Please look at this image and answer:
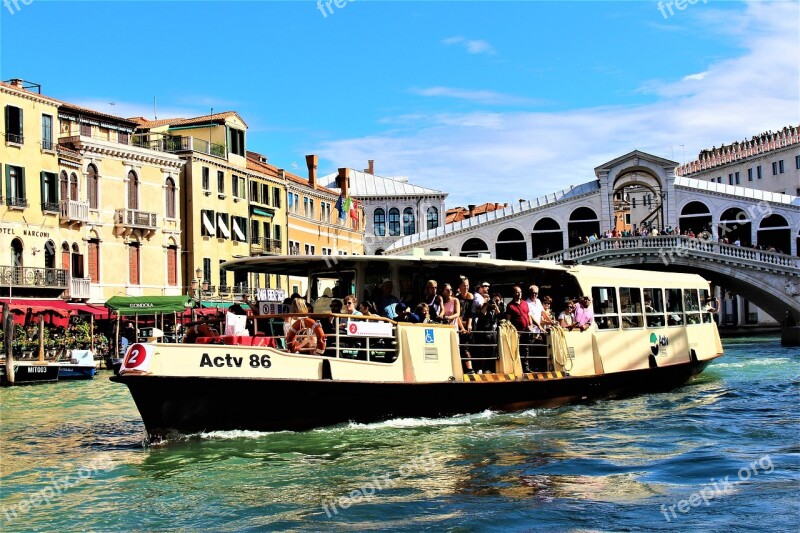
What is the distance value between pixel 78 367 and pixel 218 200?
46.6ft

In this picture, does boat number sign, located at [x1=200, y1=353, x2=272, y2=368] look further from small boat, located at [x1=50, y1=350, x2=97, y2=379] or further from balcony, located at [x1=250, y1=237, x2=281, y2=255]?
balcony, located at [x1=250, y1=237, x2=281, y2=255]

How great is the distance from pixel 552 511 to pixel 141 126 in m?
32.8

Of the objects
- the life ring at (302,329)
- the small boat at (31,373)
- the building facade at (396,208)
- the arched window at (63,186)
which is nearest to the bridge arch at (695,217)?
the building facade at (396,208)

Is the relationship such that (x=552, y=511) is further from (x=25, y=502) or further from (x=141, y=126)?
(x=141, y=126)

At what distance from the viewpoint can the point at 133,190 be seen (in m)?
34.3

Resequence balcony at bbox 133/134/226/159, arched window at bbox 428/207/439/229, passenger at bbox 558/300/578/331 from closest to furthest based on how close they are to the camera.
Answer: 1. passenger at bbox 558/300/578/331
2. balcony at bbox 133/134/226/159
3. arched window at bbox 428/207/439/229

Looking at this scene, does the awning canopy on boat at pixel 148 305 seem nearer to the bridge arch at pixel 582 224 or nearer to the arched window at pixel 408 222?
the bridge arch at pixel 582 224

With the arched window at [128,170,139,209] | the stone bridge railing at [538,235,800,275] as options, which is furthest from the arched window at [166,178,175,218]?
the stone bridge railing at [538,235,800,275]

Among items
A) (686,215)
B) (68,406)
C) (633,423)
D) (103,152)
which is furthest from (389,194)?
(633,423)

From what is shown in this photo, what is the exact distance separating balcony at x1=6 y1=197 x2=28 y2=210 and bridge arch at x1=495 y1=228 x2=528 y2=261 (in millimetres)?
25878

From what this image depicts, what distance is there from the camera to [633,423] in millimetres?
12914

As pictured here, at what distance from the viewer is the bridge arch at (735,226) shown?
4875 cm

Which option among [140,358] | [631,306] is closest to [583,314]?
[631,306]

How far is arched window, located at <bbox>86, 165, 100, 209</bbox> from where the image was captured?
32.2 meters
